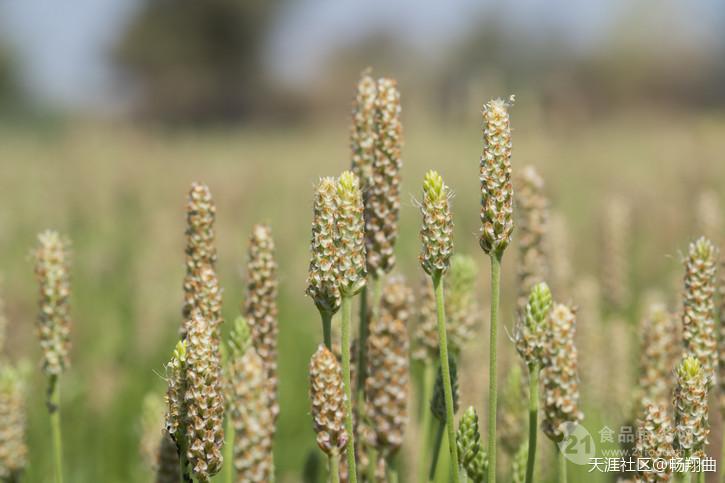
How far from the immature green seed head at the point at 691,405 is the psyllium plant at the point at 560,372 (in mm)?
271

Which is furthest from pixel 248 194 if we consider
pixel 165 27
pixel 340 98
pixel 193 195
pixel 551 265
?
pixel 165 27

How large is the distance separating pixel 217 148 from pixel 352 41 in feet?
116

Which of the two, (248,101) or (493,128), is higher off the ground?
(248,101)

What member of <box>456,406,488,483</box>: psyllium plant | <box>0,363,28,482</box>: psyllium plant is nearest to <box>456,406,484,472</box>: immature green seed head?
<box>456,406,488,483</box>: psyllium plant

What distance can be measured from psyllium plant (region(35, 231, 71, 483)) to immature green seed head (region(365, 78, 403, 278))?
96 cm

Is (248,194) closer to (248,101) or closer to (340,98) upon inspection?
(340,98)

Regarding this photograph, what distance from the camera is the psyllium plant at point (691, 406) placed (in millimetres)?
2006

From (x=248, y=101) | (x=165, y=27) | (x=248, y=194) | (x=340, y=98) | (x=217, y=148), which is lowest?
(x=248, y=194)

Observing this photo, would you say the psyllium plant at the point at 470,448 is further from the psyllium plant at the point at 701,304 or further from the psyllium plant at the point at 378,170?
the psyllium plant at the point at 701,304

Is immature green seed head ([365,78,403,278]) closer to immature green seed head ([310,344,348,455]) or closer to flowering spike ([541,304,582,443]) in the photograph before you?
flowering spike ([541,304,582,443])

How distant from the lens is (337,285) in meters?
2.01

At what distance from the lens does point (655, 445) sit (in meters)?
2.00

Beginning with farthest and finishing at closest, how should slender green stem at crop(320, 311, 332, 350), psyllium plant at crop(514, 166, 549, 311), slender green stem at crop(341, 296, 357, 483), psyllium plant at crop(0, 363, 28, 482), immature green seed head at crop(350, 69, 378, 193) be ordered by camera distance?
1. psyllium plant at crop(514, 166, 549, 311)
2. psyllium plant at crop(0, 363, 28, 482)
3. immature green seed head at crop(350, 69, 378, 193)
4. slender green stem at crop(320, 311, 332, 350)
5. slender green stem at crop(341, 296, 357, 483)

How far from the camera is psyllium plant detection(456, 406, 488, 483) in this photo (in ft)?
7.47
